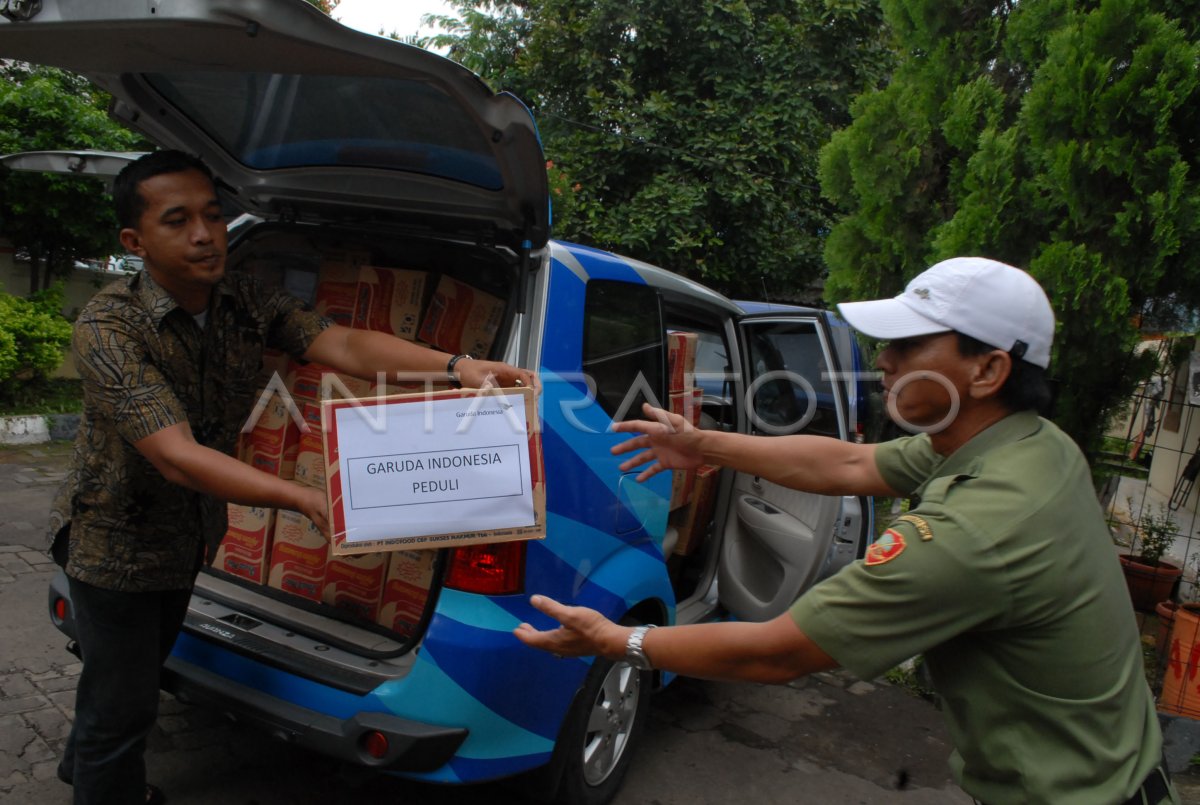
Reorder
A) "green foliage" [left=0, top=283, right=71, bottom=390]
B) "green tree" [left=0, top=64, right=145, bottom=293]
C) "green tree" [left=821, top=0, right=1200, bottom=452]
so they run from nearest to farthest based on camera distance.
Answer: "green tree" [left=821, top=0, right=1200, bottom=452] → "green foliage" [left=0, top=283, right=71, bottom=390] → "green tree" [left=0, top=64, right=145, bottom=293]

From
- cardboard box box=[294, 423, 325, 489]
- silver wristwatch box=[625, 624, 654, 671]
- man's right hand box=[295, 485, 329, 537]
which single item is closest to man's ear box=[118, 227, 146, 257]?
man's right hand box=[295, 485, 329, 537]

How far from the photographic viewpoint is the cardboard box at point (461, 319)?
10.1ft

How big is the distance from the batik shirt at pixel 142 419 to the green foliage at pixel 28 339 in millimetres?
6055

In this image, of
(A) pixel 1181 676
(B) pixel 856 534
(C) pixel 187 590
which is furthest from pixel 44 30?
(A) pixel 1181 676

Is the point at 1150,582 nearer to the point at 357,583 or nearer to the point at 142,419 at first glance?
the point at 357,583

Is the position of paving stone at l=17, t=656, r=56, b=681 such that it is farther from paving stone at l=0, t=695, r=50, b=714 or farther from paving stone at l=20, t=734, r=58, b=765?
paving stone at l=20, t=734, r=58, b=765

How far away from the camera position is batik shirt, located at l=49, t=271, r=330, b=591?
212 centimetres

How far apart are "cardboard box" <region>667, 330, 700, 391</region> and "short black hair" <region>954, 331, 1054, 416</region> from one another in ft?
6.01

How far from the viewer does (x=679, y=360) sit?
3568mm

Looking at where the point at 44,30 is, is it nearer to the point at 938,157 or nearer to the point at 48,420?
the point at 938,157

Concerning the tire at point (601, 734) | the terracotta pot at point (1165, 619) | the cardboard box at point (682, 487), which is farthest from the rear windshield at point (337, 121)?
the terracotta pot at point (1165, 619)

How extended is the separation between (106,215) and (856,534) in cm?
750

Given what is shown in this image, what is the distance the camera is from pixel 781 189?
893 centimetres

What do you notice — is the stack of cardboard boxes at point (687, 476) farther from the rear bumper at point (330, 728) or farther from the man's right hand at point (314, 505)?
the man's right hand at point (314, 505)
